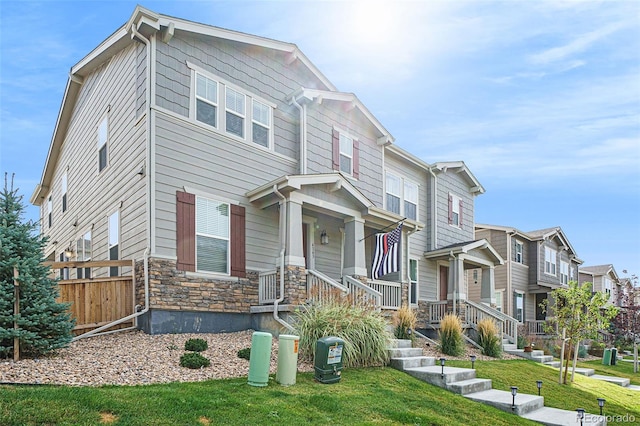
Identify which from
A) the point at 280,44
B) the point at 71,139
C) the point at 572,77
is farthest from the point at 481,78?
the point at 71,139

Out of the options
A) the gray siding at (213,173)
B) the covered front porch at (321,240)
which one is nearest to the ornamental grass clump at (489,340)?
the covered front porch at (321,240)

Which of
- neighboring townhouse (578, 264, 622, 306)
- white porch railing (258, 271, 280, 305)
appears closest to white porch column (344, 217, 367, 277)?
white porch railing (258, 271, 280, 305)

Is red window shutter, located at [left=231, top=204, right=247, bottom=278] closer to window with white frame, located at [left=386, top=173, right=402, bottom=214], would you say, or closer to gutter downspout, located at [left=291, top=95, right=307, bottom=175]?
gutter downspout, located at [left=291, top=95, right=307, bottom=175]

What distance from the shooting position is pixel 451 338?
13.4 m

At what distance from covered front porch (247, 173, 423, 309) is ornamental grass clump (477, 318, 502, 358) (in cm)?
262

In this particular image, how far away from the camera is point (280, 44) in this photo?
14328 millimetres

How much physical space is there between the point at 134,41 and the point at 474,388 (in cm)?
1125

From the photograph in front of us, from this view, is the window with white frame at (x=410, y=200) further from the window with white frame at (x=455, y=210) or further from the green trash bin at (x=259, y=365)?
the green trash bin at (x=259, y=365)

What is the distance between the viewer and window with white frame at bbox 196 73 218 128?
1231cm

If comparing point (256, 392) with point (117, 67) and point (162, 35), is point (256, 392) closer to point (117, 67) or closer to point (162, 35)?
point (162, 35)

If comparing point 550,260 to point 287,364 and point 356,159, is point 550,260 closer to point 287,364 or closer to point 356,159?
point 356,159

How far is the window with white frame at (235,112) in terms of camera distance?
12930mm

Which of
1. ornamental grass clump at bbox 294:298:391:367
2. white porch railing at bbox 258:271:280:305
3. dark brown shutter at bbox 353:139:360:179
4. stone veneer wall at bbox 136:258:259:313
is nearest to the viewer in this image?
ornamental grass clump at bbox 294:298:391:367

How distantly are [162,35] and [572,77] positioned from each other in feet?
36.1
